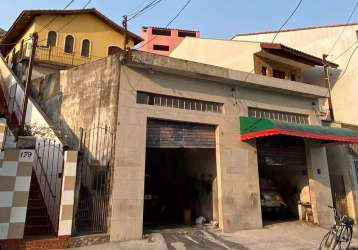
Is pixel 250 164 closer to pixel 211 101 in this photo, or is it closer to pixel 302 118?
pixel 211 101

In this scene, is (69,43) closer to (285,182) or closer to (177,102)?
(177,102)

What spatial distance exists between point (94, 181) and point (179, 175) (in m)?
5.90

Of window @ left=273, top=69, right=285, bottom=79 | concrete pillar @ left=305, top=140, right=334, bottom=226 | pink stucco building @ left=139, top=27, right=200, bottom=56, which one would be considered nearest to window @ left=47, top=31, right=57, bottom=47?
window @ left=273, top=69, right=285, bottom=79

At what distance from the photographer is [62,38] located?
20.9 m

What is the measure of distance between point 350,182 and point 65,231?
1449 cm

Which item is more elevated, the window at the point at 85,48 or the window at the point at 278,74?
the window at the point at 85,48

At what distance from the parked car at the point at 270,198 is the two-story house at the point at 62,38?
42.0 feet

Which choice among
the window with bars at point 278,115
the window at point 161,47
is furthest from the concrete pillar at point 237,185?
the window at point 161,47

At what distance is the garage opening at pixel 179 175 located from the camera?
1142 cm

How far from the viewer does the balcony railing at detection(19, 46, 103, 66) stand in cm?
1975

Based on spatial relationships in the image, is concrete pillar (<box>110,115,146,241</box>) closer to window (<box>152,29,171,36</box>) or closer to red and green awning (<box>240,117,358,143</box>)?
red and green awning (<box>240,117,358,143</box>)

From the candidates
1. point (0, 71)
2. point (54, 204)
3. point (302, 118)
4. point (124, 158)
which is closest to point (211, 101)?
point (124, 158)

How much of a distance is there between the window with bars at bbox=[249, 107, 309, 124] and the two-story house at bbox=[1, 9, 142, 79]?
10.5 metres

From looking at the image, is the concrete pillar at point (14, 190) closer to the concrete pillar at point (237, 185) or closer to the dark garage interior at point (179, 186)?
the dark garage interior at point (179, 186)
